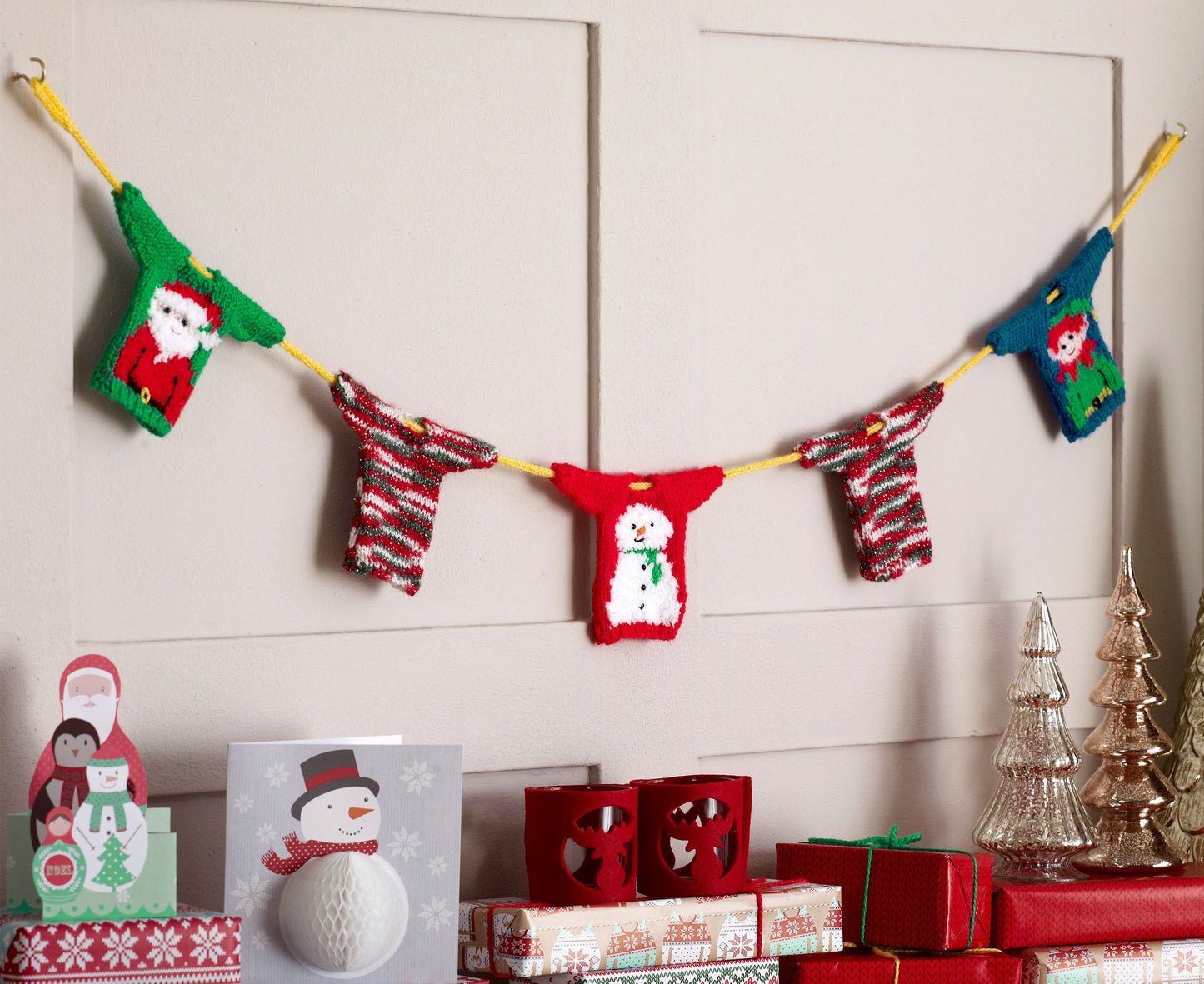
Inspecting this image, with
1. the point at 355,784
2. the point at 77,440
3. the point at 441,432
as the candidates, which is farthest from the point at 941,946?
the point at 77,440

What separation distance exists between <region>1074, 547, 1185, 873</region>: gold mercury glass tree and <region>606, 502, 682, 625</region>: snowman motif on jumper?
54 centimetres

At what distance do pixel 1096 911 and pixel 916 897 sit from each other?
8.1 inches

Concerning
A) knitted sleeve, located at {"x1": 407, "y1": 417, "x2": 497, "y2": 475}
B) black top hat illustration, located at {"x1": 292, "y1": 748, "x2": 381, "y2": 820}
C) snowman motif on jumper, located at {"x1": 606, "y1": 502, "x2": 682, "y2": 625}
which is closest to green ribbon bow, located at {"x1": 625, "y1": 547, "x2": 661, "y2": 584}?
snowman motif on jumper, located at {"x1": 606, "y1": 502, "x2": 682, "y2": 625}

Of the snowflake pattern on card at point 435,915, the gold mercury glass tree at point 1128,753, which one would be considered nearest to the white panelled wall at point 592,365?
the gold mercury glass tree at point 1128,753

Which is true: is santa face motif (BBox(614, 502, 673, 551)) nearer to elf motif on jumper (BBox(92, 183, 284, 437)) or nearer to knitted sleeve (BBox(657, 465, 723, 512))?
knitted sleeve (BBox(657, 465, 723, 512))

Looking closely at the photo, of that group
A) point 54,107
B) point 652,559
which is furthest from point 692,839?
point 54,107

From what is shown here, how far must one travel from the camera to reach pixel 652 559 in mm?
1468

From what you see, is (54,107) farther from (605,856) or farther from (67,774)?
(605,856)

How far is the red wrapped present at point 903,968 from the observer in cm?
128

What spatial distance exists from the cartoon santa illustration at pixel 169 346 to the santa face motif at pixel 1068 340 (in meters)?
1.02

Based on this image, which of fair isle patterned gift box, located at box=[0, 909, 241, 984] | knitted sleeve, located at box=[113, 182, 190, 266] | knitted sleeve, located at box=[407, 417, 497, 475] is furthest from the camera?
knitted sleeve, located at box=[407, 417, 497, 475]

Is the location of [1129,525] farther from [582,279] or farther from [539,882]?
[539,882]

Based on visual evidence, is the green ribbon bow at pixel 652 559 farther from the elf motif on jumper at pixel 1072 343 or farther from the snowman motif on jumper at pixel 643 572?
the elf motif on jumper at pixel 1072 343

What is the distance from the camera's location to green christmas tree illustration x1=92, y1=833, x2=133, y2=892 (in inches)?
43.1
